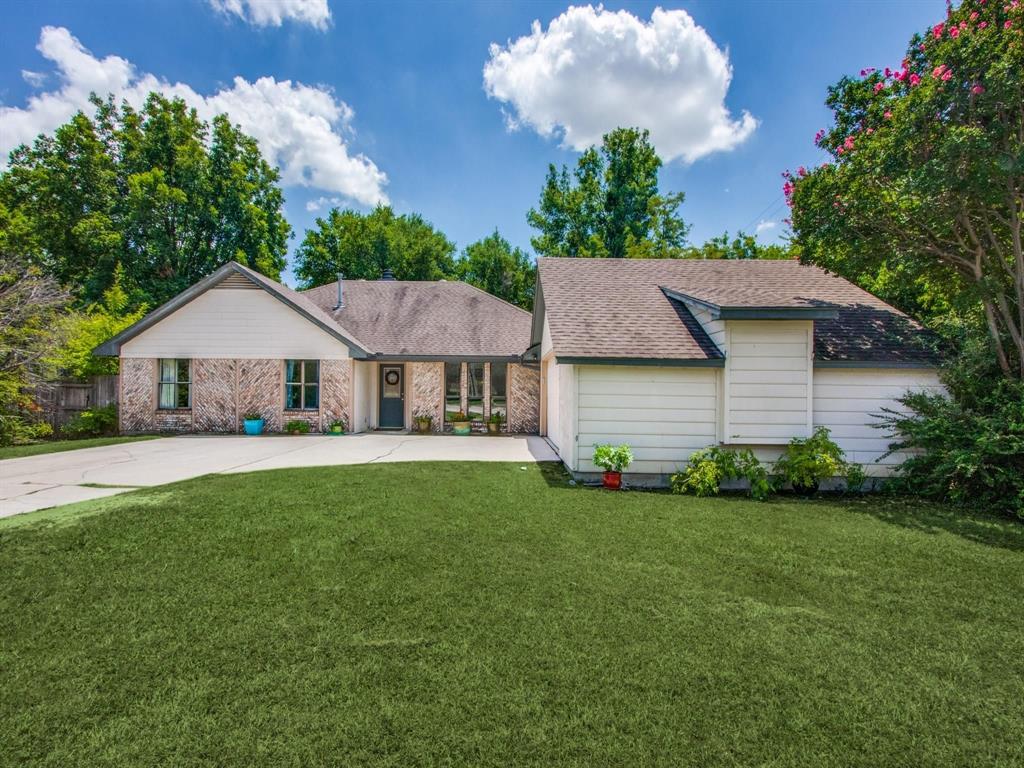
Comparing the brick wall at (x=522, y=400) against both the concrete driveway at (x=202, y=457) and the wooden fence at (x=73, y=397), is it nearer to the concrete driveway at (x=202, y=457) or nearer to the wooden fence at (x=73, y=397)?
the concrete driveway at (x=202, y=457)

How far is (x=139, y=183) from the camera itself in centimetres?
2067

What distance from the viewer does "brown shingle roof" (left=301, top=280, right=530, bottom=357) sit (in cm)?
1462

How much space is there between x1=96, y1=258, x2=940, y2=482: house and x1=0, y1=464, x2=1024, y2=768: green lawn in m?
2.48

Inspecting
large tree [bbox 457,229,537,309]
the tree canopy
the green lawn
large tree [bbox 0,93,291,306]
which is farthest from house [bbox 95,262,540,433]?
large tree [bbox 457,229,537,309]

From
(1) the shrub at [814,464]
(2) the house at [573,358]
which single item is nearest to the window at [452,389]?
(2) the house at [573,358]

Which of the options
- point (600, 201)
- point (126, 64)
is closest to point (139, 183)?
point (126, 64)

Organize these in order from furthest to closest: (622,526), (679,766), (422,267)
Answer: (422,267) → (622,526) → (679,766)

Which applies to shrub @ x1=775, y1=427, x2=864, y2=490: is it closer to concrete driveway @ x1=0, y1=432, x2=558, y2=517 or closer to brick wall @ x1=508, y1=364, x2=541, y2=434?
concrete driveway @ x1=0, y1=432, x2=558, y2=517

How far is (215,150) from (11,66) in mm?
8779

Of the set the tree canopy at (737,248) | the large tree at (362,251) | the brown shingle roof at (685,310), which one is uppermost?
the large tree at (362,251)

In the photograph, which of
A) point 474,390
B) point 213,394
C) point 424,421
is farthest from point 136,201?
point 474,390

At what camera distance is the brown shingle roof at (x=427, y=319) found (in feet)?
48.0

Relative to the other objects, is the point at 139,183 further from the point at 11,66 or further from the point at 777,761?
the point at 777,761

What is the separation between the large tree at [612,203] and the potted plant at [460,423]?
15.0 meters
